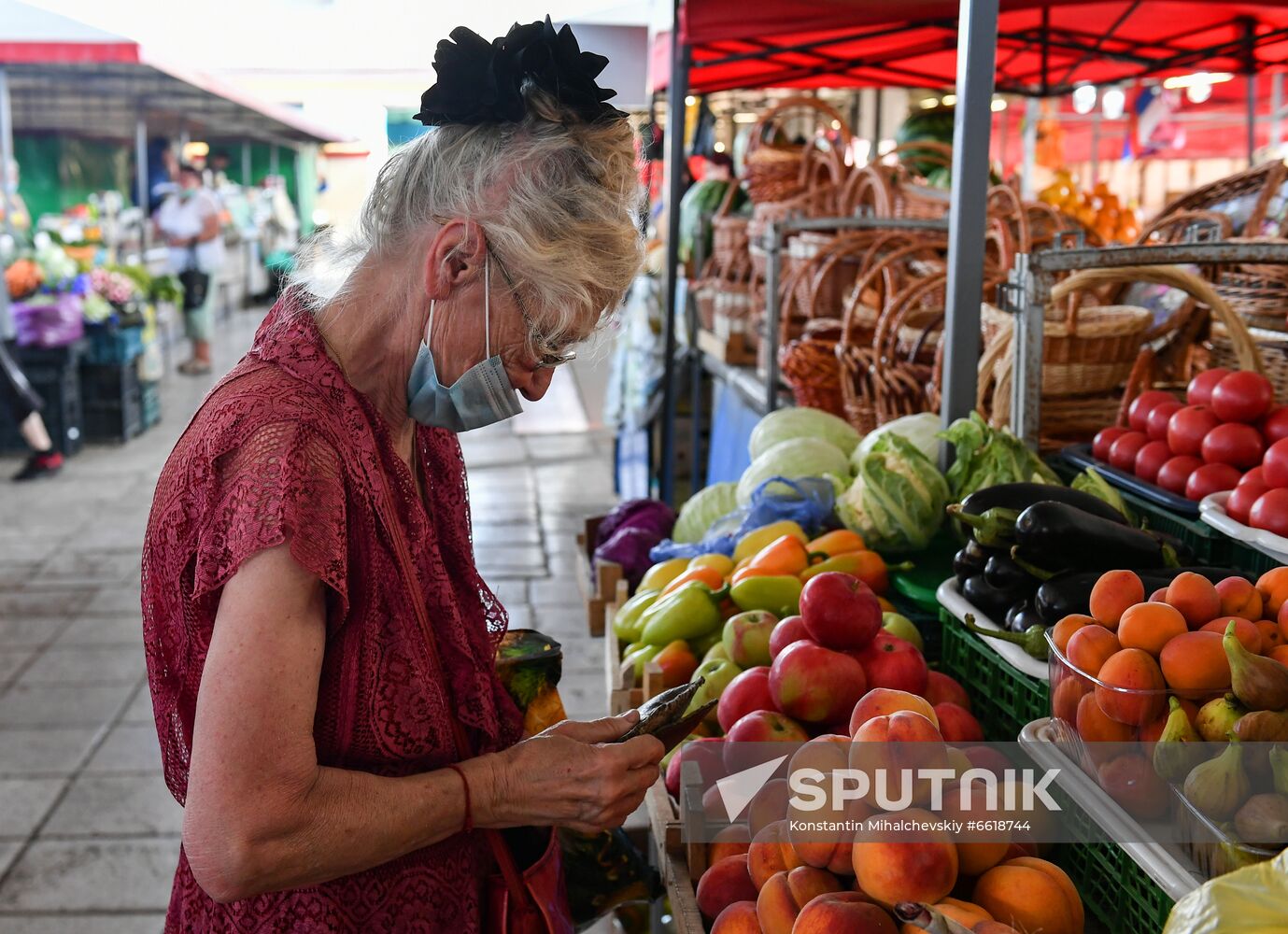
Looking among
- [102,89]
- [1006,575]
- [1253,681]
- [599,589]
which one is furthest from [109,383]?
[1253,681]

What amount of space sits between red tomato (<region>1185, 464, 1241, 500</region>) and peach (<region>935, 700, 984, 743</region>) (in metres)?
0.60

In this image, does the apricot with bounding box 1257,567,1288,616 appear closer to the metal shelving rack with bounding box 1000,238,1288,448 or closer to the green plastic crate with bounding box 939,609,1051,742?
the green plastic crate with bounding box 939,609,1051,742

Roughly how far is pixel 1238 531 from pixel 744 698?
768 millimetres

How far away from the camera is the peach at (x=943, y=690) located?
5.72 ft

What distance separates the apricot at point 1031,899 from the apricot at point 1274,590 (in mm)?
384

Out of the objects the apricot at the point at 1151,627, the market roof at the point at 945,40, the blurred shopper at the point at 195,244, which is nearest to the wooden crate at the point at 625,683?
the apricot at the point at 1151,627

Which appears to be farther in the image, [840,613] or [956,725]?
[840,613]

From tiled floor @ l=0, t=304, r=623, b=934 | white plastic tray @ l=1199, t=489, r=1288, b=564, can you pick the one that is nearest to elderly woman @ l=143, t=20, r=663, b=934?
white plastic tray @ l=1199, t=489, r=1288, b=564

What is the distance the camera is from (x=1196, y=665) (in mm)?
1141

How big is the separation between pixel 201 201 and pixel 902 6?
9317 millimetres

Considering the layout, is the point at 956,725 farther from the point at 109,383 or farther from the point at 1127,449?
the point at 109,383

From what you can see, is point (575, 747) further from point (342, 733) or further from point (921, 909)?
point (921, 909)

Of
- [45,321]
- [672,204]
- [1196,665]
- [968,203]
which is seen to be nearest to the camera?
[1196,665]

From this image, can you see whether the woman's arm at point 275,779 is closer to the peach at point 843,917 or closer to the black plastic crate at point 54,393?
the peach at point 843,917
